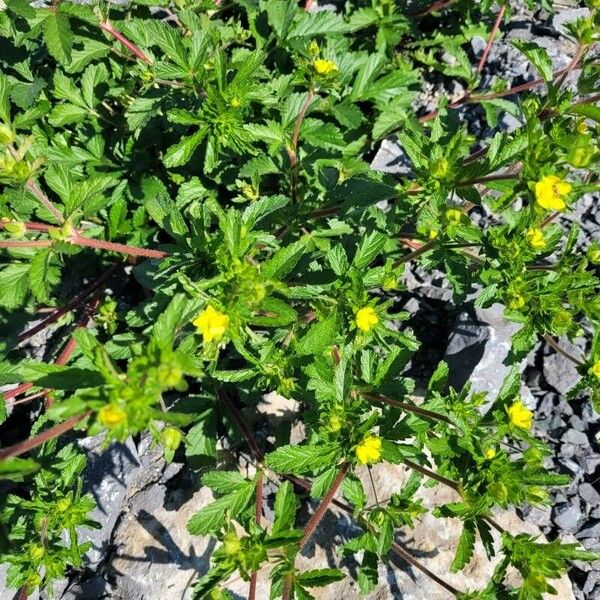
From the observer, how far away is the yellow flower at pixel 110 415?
1914mm

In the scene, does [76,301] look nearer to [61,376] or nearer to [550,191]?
[61,376]

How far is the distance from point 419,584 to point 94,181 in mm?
2935

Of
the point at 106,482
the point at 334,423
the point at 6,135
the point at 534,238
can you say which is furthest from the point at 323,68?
the point at 106,482

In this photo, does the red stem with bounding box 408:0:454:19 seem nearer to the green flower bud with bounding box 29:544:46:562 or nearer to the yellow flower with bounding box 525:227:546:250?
the yellow flower with bounding box 525:227:546:250

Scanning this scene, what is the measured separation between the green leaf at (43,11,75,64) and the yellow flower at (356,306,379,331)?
2.22 metres

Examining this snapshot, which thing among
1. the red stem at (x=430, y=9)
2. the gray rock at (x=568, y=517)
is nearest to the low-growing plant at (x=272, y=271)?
the red stem at (x=430, y=9)

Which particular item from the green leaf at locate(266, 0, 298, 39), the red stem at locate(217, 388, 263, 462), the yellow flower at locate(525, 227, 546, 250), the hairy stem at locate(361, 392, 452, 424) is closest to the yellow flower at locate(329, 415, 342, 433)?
the hairy stem at locate(361, 392, 452, 424)

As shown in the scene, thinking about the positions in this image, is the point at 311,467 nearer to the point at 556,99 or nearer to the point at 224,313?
the point at 224,313

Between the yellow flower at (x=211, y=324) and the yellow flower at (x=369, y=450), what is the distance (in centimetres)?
85

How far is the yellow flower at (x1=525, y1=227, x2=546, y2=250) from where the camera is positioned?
9.60ft

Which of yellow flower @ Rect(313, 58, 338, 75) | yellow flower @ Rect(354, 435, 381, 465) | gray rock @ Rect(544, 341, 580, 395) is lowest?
gray rock @ Rect(544, 341, 580, 395)

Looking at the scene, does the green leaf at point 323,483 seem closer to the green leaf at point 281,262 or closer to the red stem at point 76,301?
the green leaf at point 281,262

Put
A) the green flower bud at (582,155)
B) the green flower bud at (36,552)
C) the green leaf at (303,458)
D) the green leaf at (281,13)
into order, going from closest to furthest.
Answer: the green flower bud at (582,155)
the green leaf at (303,458)
the green flower bud at (36,552)
the green leaf at (281,13)

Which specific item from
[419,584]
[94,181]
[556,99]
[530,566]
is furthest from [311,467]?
[556,99]
